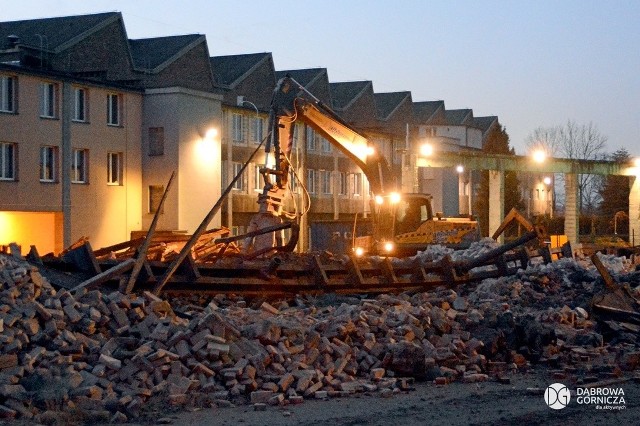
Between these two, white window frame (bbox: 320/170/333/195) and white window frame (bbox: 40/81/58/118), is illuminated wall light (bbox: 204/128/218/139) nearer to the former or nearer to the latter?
white window frame (bbox: 40/81/58/118)

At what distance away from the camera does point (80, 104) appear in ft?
143

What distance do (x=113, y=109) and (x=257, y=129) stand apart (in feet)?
33.5

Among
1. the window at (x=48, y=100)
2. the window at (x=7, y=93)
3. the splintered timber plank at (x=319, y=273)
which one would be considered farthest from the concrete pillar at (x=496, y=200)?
the splintered timber plank at (x=319, y=273)

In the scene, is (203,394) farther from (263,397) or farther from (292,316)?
(292,316)

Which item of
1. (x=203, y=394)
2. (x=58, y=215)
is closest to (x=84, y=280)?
(x=203, y=394)

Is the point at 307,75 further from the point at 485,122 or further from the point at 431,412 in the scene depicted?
the point at 431,412

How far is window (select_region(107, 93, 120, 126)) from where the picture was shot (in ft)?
148

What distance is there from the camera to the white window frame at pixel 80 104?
43188 mm

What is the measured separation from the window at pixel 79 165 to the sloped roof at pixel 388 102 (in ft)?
126

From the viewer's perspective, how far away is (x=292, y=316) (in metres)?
17.2

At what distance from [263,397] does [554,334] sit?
6.34 metres

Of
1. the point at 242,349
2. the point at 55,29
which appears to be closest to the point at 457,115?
the point at 55,29

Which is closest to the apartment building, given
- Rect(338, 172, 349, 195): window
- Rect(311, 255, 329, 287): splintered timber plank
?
Rect(338, 172, 349, 195): window

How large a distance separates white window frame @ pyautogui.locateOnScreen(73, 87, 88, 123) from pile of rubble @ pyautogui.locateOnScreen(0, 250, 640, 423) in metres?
26.0
